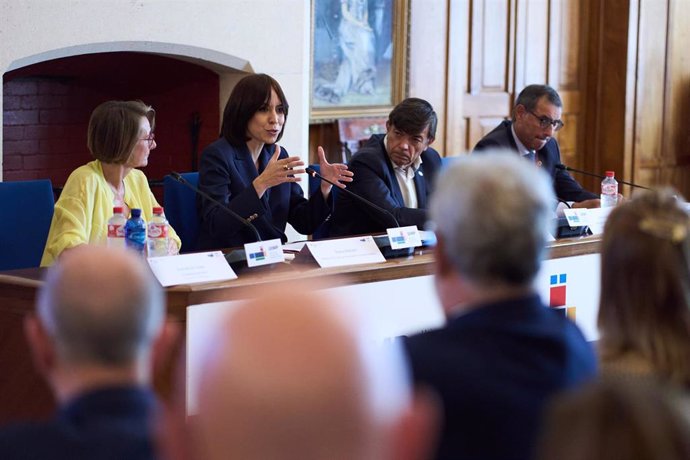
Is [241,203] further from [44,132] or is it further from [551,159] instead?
[44,132]

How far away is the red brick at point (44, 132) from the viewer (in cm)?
539

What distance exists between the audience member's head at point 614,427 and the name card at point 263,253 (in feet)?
6.80

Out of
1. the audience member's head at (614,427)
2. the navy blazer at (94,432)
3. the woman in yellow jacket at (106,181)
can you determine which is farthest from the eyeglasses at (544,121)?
the audience member's head at (614,427)

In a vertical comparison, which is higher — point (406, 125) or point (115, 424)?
point (406, 125)

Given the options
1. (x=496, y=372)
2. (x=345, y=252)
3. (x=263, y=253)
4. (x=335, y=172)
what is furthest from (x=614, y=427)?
(x=335, y=172)

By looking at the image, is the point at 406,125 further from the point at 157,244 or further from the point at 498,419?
the point at 498,419

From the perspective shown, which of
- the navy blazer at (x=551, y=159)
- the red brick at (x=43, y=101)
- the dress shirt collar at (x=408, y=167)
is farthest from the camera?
the red brick at (x=43, y=101)

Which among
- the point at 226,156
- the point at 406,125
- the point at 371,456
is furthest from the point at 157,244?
the point at 371,456

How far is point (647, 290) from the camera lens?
157 cm

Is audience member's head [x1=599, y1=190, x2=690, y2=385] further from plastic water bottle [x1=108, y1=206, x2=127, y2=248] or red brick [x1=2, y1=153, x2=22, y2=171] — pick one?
red brick [x1=2, y1=153, x2=22, y2=171]

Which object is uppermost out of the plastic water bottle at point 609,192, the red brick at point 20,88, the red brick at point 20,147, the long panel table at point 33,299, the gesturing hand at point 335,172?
the red brick at point 20,88

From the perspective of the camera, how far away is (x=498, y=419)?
4.32 feet

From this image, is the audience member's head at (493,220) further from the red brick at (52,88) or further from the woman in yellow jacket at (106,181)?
the red brick at (52,88)

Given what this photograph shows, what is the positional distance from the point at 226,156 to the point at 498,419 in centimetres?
256
